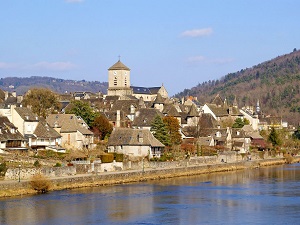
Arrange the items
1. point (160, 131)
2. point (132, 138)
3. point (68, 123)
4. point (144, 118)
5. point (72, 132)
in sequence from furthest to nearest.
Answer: point (144, 118), point (160, 131), point (68, 123), point (72, 132), point (132, 138)

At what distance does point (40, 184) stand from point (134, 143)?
61.7 feet

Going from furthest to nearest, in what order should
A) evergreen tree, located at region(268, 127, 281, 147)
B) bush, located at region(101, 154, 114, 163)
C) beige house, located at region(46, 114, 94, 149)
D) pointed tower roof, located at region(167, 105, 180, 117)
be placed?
evergreen tree, located at region(268, 127, 281, 147)
pointed tower roof, located at region(167, 105, 180, 117)
beige house, located at region(46, 114, 94, 149)
bush, located at region(101, 154, 114, 163)

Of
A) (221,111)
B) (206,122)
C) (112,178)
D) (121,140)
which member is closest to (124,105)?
(206,122)

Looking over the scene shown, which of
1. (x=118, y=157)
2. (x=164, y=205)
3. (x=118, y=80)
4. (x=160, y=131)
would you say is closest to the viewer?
(x=164, y=205)

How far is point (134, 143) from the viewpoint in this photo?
65.4 metres

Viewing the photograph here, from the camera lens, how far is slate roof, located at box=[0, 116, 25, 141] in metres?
59.9

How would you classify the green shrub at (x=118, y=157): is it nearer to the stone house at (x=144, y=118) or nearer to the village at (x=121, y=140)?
the village at (x=121, y=140)

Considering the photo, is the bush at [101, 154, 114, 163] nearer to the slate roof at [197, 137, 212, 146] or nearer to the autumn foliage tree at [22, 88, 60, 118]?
the autumn foliage tree at [22, 88, 60, 118]

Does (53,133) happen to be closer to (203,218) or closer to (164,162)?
(164,162)

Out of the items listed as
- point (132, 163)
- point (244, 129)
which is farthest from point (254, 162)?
point (132, 163)

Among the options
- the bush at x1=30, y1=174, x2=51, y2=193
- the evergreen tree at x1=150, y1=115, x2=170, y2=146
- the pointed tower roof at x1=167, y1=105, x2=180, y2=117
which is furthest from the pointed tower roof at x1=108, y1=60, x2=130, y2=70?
the bush at x1=30, y1=174, x2=51, y2=193

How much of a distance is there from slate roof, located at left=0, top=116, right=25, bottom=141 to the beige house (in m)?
5.81

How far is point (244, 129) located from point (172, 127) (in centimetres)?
2094

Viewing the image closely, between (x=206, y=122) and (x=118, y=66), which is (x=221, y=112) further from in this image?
(x=118, y=66)
